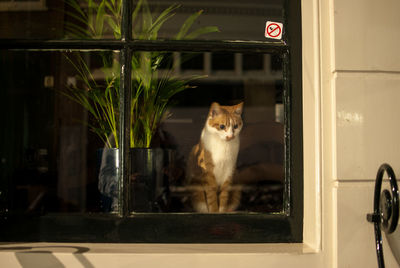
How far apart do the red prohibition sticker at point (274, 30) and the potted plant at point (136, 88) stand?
0.67ft

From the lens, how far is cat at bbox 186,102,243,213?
1.29m

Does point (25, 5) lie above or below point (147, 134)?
above

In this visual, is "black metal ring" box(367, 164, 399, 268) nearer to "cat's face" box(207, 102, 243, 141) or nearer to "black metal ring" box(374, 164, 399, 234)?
"black metal ring" box(374, 164, 399, 234)

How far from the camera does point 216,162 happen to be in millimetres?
1342

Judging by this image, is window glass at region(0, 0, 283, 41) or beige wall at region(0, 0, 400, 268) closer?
beige wall at region(0, 0, 400, 268)

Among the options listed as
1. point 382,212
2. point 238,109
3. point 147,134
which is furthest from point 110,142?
point 382,212

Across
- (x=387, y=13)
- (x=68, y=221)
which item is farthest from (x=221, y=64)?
(x=68, y=221)

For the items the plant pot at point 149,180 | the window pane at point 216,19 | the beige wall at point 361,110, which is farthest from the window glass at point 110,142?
the beige wall at point 361,110

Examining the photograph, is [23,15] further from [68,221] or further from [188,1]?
[68,221]

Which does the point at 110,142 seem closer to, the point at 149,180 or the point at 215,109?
the point at 149,180

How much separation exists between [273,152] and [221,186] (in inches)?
9.0

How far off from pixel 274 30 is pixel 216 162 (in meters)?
0.50

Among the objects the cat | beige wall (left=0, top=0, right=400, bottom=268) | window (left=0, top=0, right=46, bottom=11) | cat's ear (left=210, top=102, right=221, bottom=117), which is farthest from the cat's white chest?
window (left=0, top=0, right=46, bottom=11)

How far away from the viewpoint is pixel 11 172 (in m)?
1.33
